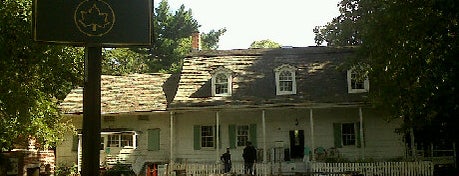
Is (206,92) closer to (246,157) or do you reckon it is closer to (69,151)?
(246,157)

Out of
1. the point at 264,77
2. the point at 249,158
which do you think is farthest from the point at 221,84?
the point at 249,158

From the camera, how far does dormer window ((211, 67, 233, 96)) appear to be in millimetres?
25203

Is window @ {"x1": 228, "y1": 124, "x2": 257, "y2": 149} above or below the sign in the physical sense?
below

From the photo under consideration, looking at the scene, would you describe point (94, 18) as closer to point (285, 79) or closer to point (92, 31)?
point (92, 31)

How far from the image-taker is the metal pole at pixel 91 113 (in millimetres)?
5652

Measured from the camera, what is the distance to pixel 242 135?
2559 cm

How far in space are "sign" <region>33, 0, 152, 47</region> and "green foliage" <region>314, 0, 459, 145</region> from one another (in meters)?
11.5

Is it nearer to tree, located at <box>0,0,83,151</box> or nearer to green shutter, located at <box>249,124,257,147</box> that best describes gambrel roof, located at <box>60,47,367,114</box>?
green shutter, located at <box>249,124,257,147</box>

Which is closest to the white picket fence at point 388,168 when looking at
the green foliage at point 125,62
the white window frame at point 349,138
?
the white window frame at point 349,138

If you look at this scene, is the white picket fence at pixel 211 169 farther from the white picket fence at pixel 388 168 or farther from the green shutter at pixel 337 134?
the green shutter at pixel 337 134

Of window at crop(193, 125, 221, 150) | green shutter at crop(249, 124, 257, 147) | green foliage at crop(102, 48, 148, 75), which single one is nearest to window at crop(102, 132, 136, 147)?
window at crop(193, 125, 221, 150)

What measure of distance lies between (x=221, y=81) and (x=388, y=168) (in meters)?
9.38

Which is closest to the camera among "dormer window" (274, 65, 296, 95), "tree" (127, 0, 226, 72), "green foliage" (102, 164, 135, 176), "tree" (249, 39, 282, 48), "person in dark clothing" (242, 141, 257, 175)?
"person in dark clothing" (242, 141, 257, 175)

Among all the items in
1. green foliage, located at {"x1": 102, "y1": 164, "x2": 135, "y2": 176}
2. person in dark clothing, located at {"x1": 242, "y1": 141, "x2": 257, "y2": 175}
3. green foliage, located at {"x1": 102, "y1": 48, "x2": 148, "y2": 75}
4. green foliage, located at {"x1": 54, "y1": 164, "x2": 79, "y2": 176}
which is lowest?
green foliage, located at {"x1": 54, "y1": 164, "x2": 79, "y2": 176}
